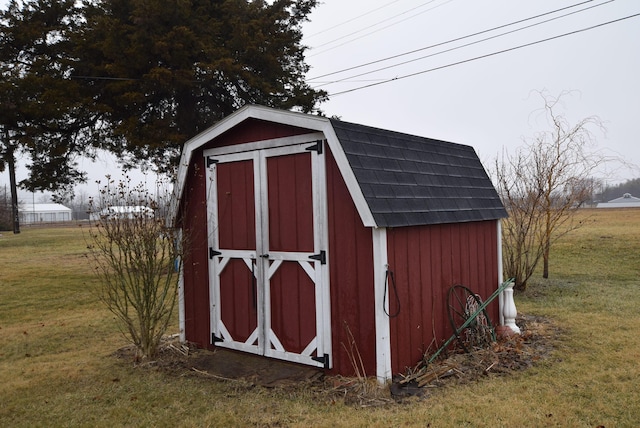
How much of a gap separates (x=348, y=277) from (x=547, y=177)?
755 centimetres

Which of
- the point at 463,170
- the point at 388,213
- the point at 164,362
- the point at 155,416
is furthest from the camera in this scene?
the point at 463,170

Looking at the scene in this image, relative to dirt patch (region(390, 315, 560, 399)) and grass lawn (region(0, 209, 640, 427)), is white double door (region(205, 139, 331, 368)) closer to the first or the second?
grass lawn (region(0, 209, 640, 427))

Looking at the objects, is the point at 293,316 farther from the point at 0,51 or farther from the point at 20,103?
the point at 0,51

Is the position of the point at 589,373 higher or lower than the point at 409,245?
lower

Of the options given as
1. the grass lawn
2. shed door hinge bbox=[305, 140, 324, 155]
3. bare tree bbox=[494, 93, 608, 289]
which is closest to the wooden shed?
shed door hinge bbox=[305, 140, 324, 155]

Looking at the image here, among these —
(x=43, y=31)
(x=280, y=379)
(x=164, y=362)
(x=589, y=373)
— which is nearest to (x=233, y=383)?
(x=280, y=379)

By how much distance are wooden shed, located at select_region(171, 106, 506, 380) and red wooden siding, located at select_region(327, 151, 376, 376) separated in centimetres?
1

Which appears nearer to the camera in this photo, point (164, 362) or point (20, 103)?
point (164, 362)

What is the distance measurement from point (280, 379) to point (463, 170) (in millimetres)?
3501

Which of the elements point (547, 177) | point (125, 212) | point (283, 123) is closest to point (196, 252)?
point (125, 212)

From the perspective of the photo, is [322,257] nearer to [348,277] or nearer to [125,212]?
[348,277]

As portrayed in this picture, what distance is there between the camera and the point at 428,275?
488cm

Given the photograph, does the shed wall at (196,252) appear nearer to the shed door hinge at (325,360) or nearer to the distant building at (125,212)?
the distant building at (125,212)

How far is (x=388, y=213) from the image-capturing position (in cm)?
420
